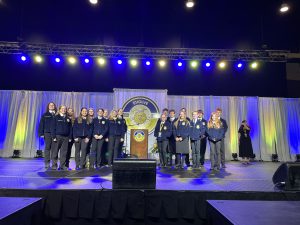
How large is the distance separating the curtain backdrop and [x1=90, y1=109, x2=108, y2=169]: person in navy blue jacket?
11.3 feet

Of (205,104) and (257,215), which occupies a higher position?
(205,104)

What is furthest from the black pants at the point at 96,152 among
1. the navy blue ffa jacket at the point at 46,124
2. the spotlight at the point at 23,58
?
the spotlight at the point at 23,58

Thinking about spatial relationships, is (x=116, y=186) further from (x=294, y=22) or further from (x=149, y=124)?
(x=294, y=22)

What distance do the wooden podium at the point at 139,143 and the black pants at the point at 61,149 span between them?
10.3 ft

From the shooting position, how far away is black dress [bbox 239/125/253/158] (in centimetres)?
893

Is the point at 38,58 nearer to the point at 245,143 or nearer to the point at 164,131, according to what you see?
the point at 164,131

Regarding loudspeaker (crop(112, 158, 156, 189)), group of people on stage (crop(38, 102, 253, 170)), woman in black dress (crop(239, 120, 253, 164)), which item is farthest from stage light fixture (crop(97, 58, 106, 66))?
loudspeaker (crop(112, 158, 156, 189))

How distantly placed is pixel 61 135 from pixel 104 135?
3.93 feet

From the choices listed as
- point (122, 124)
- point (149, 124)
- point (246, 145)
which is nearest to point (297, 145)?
point (246, 145)

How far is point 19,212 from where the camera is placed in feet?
7.15

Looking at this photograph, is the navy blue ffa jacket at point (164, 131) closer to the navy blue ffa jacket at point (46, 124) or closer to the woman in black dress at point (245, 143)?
the navy blue ffa jacket at point (46, 124)

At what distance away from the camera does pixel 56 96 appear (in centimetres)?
1022

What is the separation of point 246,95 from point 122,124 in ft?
21.2

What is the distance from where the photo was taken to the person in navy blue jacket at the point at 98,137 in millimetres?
6328
